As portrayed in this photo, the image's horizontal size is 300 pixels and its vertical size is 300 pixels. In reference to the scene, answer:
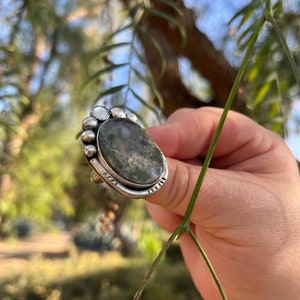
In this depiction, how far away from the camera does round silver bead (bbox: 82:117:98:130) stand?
1.46ft

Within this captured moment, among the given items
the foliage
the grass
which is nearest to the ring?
the foliage

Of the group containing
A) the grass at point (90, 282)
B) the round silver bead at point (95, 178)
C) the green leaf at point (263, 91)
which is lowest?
the grass at point (90, 282)

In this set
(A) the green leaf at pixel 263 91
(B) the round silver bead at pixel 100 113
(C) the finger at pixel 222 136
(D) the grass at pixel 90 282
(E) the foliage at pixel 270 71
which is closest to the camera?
(B) the round silver bead at pixel 100 113

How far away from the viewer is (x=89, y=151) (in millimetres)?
428

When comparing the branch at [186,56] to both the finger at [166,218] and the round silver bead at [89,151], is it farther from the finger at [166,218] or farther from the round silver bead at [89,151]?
the round silver bead at [89,151]

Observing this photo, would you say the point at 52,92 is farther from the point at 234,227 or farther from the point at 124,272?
the point at 234,227

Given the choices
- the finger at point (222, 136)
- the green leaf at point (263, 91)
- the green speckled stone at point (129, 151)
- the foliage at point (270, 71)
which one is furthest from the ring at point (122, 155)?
the green leaf at point (263, 91)

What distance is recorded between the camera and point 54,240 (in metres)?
11.8

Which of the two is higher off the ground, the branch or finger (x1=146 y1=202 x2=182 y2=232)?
the branch

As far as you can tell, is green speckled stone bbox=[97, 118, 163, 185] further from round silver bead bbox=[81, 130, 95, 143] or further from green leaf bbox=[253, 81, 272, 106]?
green leaf bbox=[253, 81, 272, 106]

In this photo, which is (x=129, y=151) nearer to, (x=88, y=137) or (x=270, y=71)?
(x=88, y=137)

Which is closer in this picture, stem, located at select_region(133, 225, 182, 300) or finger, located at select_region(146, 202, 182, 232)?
stem, located at select_region(133, 225, 182, 300)

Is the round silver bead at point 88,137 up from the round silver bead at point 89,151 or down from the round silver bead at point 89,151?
up

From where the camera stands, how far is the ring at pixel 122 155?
1.41ft
